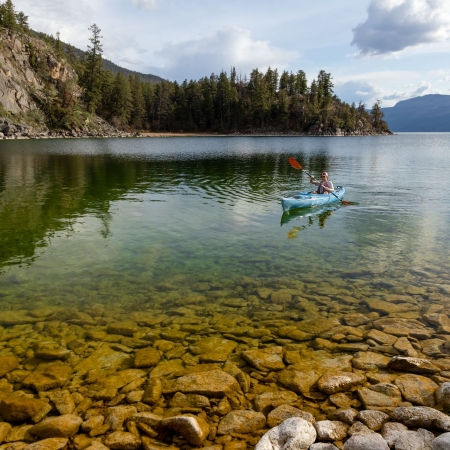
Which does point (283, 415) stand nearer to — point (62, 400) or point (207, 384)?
point (207, 384)

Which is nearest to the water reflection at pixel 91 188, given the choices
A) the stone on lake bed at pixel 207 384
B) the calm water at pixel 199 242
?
the calm water at pixel 199 242

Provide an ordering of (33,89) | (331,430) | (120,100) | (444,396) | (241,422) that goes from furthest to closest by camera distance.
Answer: (120,100), (33,89), (444,396), (241,422), (331,430)

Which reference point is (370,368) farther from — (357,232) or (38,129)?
(38,129)

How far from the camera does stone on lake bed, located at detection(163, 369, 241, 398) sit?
22.9ft

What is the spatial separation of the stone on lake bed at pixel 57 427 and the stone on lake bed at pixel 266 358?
142 inches

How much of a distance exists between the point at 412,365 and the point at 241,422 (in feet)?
12.9

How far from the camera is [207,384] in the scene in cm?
716

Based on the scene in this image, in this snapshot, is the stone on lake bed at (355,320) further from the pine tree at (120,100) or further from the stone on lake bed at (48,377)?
the pine tree at (120,100)

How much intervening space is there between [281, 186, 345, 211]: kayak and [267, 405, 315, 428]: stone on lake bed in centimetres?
1716

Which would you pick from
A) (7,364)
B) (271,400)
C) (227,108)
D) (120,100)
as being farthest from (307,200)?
(227,108)

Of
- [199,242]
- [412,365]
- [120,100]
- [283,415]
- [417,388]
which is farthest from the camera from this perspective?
[120,100]

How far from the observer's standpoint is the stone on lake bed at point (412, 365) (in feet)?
25.1

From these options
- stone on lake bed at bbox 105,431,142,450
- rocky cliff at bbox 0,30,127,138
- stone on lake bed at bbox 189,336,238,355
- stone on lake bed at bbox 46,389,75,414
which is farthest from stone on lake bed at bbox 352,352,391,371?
rocky cliff at bbox 0,30,127,138

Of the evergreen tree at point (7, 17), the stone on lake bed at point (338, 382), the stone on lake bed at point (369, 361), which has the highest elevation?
the evergreen tree at point (7, 17)
